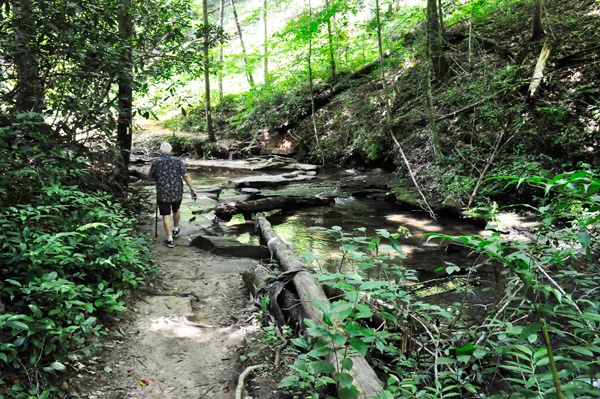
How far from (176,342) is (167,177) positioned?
355 centimetres

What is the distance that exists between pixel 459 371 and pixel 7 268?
3.84 m

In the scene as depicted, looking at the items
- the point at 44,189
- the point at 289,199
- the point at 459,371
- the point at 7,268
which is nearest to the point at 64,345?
the point at 7,268

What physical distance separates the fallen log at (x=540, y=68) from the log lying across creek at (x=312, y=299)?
766cm

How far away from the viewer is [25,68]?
4.70 metres

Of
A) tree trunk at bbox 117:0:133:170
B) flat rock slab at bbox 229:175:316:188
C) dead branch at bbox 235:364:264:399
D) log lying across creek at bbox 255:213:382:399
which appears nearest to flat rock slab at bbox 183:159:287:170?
flat rock slab at bbox 229:175:316:188

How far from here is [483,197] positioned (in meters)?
8.23

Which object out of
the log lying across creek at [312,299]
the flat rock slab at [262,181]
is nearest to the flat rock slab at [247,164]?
the flat rock slab at [262,181]

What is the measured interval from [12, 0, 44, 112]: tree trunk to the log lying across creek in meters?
3.80

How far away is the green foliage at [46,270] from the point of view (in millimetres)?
2475

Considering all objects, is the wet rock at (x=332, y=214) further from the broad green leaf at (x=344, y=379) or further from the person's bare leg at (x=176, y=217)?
the broad green leaf at (x=344, y=379)

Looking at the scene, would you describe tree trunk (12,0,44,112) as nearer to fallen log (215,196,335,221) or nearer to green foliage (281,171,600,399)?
green foliage (281,171,600,399)

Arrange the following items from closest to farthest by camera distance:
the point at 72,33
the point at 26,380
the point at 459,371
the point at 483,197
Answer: the point at 26,380, the point at 459,371, the point at 72,33, the point at 483,197

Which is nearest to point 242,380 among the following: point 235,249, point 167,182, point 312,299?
point 312,299

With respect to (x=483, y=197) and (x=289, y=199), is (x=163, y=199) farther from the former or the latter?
(x=483, y=197)
